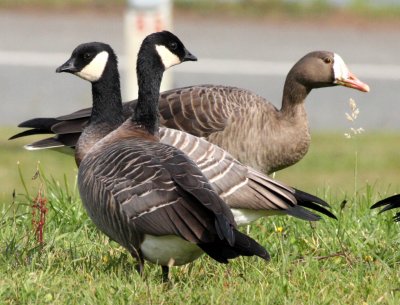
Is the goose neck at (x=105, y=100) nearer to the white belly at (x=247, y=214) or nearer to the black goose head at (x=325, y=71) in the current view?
the white belly at (x=247, y=214)

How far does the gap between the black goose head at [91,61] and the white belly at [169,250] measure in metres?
1.41

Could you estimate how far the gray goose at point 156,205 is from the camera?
4719mm

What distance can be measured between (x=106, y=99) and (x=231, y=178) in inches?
42.3

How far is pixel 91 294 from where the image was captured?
4727 millimetres

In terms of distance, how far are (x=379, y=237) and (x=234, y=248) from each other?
1341 mm

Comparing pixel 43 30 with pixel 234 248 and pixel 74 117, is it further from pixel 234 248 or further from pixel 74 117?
pixel 234 248

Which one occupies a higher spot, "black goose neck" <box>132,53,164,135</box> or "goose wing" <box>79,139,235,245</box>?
"black goose neck" <box>132,53,164,135</box>

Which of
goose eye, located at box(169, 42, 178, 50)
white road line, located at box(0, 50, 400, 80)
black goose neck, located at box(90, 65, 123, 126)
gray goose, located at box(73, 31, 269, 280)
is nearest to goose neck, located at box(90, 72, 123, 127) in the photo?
black goose neck, located at box(90, 65, 123, 126)

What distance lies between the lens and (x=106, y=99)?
6.36 meters

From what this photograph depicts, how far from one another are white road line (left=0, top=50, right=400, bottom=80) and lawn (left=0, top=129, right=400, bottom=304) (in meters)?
6.44

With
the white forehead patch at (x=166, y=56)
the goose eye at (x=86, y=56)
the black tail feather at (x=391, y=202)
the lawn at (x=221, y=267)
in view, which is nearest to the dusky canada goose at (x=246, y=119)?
the lawn at (x=221, y=267)

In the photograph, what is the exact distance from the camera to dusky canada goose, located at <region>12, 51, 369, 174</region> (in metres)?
6.80

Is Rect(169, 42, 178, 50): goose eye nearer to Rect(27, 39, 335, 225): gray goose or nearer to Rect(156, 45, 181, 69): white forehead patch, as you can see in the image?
Rect(156, 45, 181, 69): white forehead patch

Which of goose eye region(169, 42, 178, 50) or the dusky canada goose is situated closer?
goose eye region(169, 42, 178, 50)
